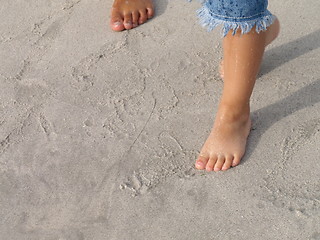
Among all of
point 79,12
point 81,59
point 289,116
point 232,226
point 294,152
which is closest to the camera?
point 232,226

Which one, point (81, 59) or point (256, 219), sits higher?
point (81, 59)

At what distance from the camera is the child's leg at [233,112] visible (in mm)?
1969

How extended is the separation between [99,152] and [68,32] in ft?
2.65

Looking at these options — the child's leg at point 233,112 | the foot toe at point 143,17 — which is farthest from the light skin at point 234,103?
the foot toe at point 143,17

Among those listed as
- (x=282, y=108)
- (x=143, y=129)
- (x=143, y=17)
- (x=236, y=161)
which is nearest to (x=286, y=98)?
(x=282, y=108)

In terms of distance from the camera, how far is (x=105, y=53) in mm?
2654

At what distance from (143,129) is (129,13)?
29.0 inches

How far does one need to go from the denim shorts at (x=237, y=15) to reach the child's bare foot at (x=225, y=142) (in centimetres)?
37

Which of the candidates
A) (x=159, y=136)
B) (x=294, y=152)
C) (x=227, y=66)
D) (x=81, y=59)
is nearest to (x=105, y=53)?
(x=81, y=59)

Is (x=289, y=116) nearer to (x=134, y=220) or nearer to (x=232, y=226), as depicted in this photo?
(x=232, y=226)

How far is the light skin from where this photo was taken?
76.5 inches

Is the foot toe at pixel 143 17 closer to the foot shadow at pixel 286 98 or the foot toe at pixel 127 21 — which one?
the foot toe at pixel 127 21

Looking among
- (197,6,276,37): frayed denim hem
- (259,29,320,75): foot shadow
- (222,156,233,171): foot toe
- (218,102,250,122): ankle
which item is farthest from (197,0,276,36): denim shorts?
(259,29,320,75): foot shadow

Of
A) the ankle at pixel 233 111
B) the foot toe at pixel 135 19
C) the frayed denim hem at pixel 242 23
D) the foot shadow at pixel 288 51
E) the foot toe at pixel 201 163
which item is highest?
the frayed denim hem at pixel 242 23
